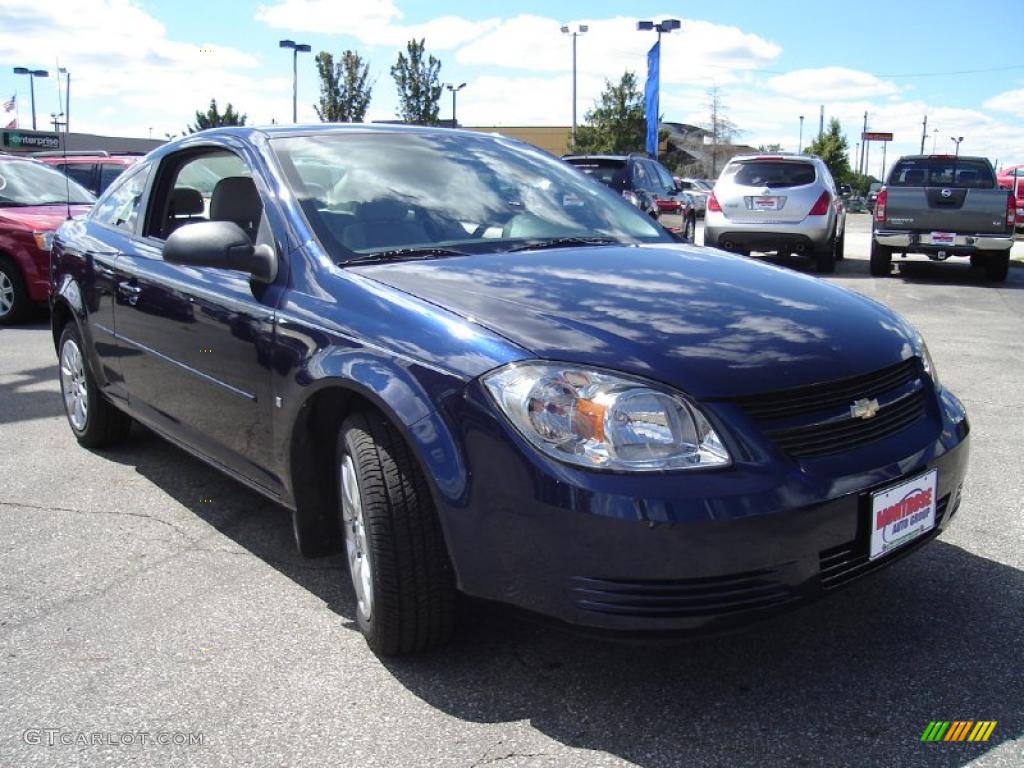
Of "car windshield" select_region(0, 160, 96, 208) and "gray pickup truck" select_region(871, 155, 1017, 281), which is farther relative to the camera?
"gray pickup truck" select_region(871, 155, 1017, 281)

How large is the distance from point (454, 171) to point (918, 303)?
8.33 m

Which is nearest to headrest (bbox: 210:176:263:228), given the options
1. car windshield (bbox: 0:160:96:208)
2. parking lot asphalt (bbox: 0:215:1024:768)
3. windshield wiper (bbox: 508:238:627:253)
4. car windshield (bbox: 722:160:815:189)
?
windshield wiper (bbox: 508:238:627:253)

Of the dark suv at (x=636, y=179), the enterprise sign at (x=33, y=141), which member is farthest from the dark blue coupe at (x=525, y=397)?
the enterprise sign at (x=33, y=141)

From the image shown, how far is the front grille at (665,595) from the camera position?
226 centimetres

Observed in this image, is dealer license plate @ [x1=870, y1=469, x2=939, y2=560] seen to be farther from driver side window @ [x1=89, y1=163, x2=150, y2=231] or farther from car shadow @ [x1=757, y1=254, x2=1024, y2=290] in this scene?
car shadow @ [x1=757, y1=254, x2=1024, y2=290]

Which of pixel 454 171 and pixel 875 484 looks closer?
pixel 875 484

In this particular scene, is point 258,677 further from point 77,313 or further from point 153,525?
point 77,313

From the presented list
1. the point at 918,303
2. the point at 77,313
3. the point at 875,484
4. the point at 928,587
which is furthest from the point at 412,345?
the point at 918,303

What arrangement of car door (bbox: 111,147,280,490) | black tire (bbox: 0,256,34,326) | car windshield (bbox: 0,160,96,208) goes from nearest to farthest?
car door (bbox: 111,147,280,490)
black tire (bbox: 0,256,34,326)
car windshield (bbox: 0,160,96,208)

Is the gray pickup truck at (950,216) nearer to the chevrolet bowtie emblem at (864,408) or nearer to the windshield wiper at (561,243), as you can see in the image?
the windshield wiper at (561,243)

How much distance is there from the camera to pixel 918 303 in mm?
10594

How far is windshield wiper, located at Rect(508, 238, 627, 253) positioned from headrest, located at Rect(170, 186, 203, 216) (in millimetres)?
1699

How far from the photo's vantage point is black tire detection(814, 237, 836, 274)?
1331 centimetres

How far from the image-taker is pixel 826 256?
531 inches
